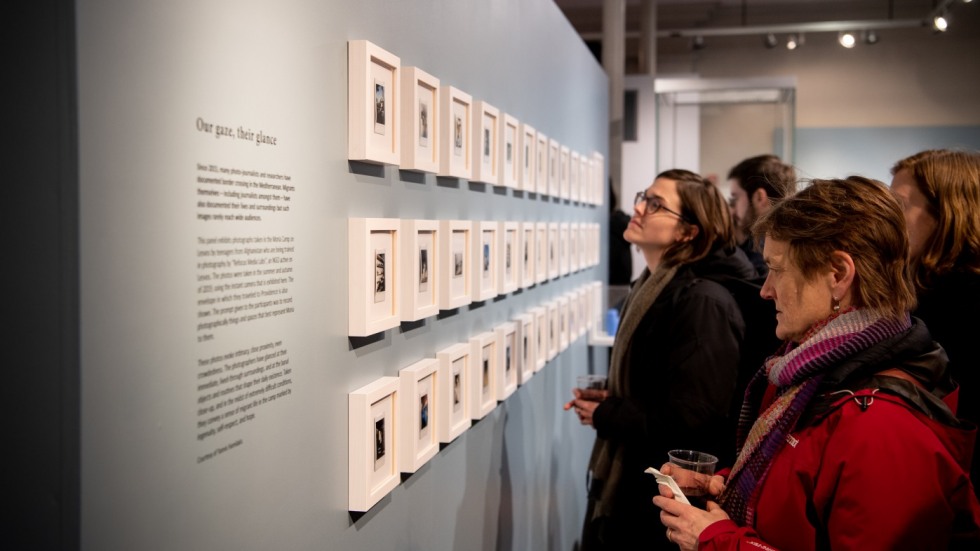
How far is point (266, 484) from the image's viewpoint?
5.32 feet

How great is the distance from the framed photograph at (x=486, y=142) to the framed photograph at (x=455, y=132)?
2.6 inches

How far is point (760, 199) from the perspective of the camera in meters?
4.32

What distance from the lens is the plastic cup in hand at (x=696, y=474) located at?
7.09ft

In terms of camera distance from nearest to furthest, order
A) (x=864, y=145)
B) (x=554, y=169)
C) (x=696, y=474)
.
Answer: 1. (x=696, y=474)
2. (x=554, y=169)
3. (x=864, y=145)

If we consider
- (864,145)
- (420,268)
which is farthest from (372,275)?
(864,145)

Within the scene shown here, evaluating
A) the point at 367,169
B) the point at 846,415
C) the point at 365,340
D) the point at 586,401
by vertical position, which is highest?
the point at 367,169

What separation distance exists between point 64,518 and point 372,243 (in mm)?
1005

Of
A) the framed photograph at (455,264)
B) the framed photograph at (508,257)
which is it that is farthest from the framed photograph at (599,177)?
the framed photograph at (455,264)

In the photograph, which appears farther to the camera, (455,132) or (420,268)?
(455,132)

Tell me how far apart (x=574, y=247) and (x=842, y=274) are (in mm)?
3019

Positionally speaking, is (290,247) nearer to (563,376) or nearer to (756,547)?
(756,547)

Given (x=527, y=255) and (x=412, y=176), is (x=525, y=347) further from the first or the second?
(x=412, y=176)

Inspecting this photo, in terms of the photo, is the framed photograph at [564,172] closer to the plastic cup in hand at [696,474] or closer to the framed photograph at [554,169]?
the framed photograph at [554,169]

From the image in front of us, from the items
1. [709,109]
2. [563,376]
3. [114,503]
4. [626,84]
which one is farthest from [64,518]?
[626,84]
